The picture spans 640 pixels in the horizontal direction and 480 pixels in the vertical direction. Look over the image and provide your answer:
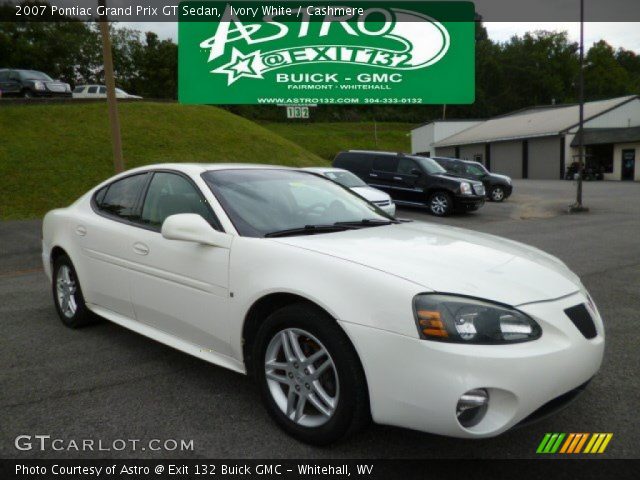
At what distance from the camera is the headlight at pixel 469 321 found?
8.17 ft

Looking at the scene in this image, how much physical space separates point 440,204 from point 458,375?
48.1 ft

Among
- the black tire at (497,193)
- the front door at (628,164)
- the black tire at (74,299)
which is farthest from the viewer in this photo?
the front door at (628,164)

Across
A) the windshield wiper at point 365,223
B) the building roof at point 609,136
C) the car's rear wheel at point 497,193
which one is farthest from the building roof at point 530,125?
the windshield wiper at point 365,223

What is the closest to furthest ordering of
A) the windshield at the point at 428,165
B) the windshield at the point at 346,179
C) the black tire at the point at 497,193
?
1. the windshield at the point at 346,179
2. the windshield at the point at 428,165
3. the black tire at the point at 497,193

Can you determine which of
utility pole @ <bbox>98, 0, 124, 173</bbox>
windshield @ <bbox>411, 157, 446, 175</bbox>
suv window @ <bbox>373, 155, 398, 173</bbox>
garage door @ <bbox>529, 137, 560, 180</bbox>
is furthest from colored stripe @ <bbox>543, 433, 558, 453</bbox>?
garage door @ <bbox>529, 137, 560, 180</bbox>

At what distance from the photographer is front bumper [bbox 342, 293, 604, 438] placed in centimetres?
243

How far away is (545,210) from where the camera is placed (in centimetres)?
1858

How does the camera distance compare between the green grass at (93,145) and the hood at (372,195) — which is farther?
the green grass at (93,145)

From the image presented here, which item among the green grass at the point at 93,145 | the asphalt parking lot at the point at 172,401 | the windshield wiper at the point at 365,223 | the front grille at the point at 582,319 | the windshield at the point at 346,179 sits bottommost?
the asphalt parking lot at the point at 172,401

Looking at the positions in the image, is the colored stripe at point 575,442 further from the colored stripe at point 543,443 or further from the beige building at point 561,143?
the beige building at point 561,143

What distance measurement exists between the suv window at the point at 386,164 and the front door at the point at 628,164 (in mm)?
25568

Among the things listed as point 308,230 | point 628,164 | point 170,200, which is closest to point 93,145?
point 170,200

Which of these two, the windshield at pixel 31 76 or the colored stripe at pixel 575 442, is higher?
the windshield at pixel 31 76

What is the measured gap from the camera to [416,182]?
1712cm
